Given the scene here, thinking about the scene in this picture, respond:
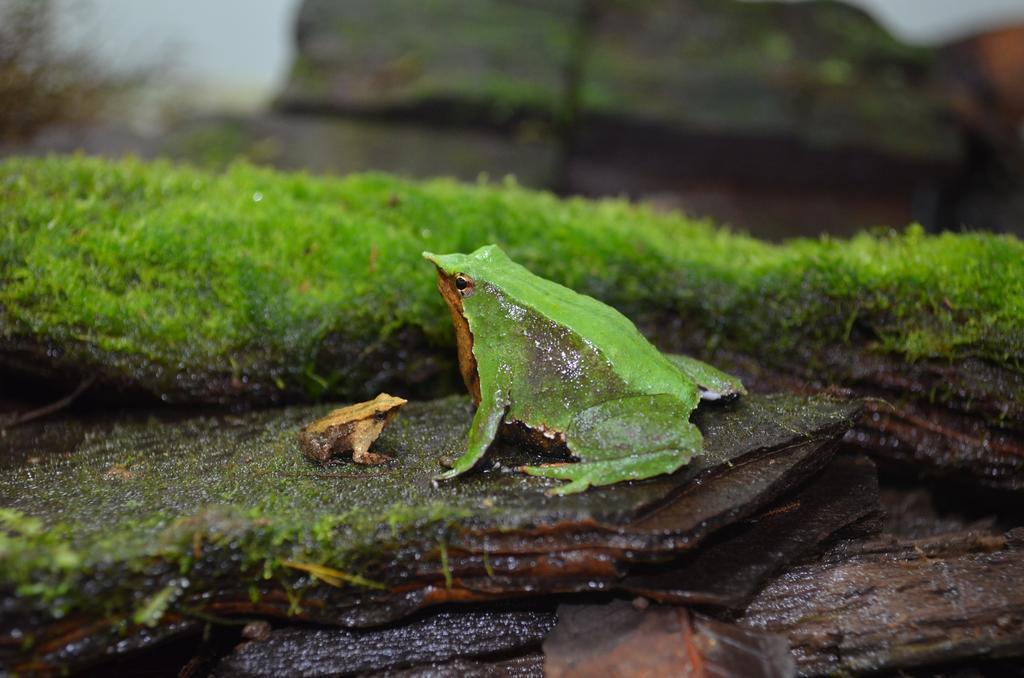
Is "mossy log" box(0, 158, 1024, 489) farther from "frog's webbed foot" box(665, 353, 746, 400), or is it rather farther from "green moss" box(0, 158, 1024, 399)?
"frog's webbed foot" box(665, 353, 746, 400)

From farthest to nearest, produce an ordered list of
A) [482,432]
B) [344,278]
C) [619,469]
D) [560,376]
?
1. [344,278]
2. [560,376]
3. [482,432]
4. [619,469]

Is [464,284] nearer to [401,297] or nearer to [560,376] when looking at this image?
[560,376]

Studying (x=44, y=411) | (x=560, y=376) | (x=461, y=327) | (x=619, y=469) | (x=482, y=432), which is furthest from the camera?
(x=44, y=411)

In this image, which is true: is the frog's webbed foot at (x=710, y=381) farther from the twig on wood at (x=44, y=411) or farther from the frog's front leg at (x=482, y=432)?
the twig on wood at (x=44, y=411)

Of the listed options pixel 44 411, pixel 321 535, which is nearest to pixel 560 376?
pixel 321 535

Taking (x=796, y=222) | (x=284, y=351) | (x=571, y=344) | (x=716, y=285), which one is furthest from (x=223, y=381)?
(x=796, y=222)

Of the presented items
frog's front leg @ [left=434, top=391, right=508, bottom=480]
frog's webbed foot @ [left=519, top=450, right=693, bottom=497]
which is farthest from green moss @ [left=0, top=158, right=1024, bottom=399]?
frog's webbed foot @ [left=519, top=450, right=693, bottom=497]

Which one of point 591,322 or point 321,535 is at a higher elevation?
point 591,322

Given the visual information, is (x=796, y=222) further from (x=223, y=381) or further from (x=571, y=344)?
(x=223, y=381)
